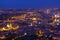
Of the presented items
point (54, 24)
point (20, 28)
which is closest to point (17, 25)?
point (20, 28)

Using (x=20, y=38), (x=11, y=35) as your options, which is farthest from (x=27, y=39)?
(x=11, y=35)

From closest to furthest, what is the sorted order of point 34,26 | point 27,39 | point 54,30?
point 27,39 → point 54,30 → point 34,26

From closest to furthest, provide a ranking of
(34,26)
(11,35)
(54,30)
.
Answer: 1. (11,35)
2. (54,30)
3. (34,26)

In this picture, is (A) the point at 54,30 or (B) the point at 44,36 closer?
(B) the point at 44,36

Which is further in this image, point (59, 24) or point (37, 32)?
point (59, 24)

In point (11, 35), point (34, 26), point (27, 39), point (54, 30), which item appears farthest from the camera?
point (34, 26)

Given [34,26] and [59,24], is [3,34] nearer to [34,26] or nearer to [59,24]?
[34,26]

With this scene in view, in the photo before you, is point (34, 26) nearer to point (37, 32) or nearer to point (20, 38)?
point (37, 32)
